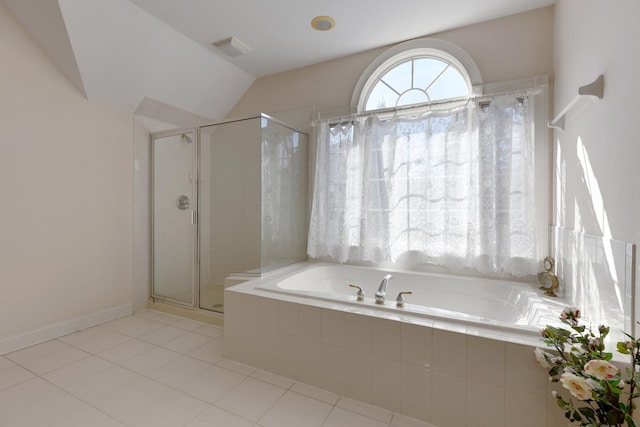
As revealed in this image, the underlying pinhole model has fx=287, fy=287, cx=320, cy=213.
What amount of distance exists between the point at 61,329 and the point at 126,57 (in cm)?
225

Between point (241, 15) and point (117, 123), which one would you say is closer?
point (241, 15)

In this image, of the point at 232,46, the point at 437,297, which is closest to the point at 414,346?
the point at 437,297

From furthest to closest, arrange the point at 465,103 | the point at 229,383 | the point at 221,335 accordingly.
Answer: the point at 221,335, the point at 465,103, the point at 229,383

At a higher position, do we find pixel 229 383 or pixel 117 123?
pixel 117 123

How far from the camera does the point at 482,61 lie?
2.23 meters

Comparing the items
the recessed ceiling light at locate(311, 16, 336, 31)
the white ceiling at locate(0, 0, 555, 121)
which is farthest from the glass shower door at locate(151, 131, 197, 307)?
the recessed ceiling light at locate(311, 16, 336, 31)

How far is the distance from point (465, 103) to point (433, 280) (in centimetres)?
139

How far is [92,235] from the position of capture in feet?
8.20

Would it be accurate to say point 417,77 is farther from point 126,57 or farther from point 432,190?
point 126,57

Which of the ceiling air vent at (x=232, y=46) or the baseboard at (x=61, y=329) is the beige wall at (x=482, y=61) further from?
the baseboard at (x=61, y=329)

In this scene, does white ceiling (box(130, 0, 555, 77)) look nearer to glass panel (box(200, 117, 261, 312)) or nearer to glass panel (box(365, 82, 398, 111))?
glass panel (box(365, 82, 398, 111))

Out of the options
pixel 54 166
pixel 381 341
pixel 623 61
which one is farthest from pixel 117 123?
pixel 623 61

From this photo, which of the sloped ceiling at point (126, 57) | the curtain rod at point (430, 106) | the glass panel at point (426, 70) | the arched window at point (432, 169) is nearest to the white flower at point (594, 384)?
the arched window at point (432, 169)

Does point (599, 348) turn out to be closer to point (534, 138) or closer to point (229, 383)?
point (534, 138)
